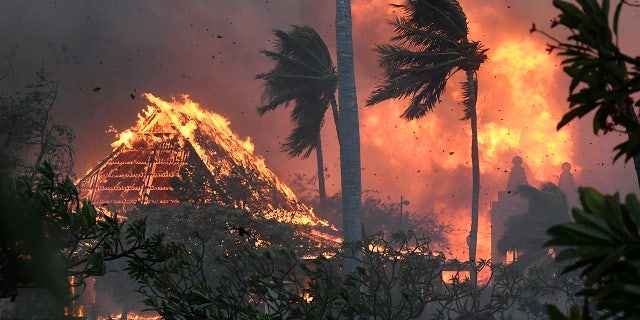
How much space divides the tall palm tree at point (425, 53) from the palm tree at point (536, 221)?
986 centimetres

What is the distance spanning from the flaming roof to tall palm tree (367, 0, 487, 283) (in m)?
9.01

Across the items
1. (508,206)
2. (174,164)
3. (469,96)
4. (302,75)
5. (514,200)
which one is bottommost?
(469,96)

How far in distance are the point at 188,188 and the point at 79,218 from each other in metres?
24.8

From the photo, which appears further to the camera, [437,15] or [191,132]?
[191,132]

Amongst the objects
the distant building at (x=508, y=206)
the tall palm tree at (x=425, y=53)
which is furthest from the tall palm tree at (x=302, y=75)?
the distant building at (x=508, y=206)

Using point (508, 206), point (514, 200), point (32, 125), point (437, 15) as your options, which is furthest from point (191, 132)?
point (514, 200)

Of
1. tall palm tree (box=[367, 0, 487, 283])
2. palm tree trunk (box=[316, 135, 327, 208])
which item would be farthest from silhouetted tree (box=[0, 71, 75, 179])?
palm tree trunk (box=[316, 135, 327, 208])

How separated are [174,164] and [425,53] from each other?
683 inches

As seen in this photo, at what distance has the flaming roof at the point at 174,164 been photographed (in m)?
34.4

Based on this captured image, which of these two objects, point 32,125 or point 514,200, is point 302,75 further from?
point 514,200

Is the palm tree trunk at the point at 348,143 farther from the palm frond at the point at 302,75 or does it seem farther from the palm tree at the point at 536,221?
the palm tree at the point at 536,221

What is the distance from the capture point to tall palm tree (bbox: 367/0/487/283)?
83.0 feet

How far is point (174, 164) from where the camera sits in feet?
128

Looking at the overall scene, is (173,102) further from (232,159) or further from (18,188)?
(18,188)
